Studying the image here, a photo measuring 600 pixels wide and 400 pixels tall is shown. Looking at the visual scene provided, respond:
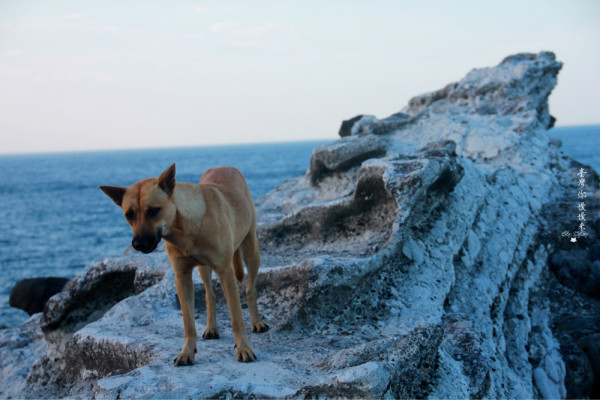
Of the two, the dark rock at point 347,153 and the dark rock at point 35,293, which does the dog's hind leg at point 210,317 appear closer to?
the dark rock at point 347,153

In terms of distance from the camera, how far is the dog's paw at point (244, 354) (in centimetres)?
553

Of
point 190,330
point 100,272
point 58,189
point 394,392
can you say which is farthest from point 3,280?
point 58,189

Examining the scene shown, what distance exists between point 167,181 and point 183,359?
189cm

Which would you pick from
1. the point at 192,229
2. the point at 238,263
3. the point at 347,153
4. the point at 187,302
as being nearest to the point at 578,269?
the point at 347,153

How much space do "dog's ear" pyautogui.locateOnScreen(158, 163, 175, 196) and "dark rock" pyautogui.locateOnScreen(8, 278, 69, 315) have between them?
9.94m

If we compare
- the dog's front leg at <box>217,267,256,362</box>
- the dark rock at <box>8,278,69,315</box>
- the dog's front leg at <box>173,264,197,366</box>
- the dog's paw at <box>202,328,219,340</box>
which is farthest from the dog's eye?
the dark rock at <box>8,278,69,315</box>

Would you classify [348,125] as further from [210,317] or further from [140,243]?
[140,243]

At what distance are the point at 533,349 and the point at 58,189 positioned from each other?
75460 millimetres

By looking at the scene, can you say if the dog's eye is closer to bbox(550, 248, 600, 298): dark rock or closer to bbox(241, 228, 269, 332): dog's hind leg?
bbox(241, 228, 269, 332): dog's hind leg

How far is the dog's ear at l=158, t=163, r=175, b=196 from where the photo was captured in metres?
5.00

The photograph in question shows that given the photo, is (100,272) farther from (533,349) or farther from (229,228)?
(533,349)

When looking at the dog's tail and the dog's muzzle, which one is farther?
the dog's tail

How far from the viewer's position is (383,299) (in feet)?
23.8

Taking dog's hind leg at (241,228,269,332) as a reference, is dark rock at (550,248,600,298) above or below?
below
